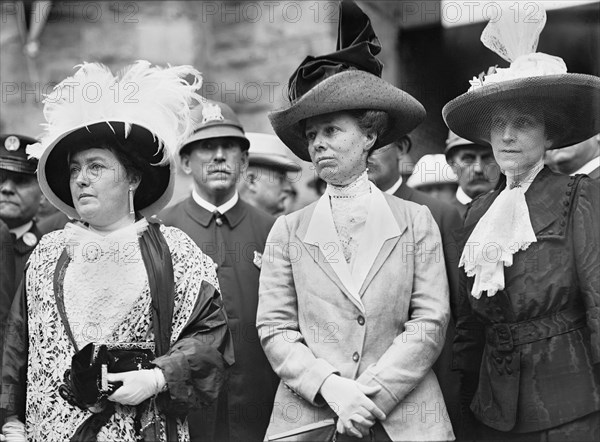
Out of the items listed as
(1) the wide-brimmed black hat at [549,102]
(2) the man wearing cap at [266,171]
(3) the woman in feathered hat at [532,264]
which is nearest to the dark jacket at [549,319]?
(3) the woman in feathered hat at [532,264]

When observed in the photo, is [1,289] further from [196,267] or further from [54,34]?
[54,34]

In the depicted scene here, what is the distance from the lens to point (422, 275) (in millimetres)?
4020

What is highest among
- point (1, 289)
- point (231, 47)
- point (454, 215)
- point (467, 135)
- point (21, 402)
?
point (231, 47)

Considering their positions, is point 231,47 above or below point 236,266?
above

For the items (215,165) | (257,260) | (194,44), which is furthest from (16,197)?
(194,44)

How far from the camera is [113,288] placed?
405cm

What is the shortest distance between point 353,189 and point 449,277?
92 centimetres

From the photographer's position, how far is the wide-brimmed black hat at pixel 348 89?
13.5 ft

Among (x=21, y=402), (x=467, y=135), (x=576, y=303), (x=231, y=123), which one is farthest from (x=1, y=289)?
(x=576, y=303)

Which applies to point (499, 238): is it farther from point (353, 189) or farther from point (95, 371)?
point (95, 371)

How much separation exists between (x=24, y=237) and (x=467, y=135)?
2863mm

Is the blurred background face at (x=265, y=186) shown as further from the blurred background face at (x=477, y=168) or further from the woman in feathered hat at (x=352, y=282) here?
the woman in feathered hat at (x=352, y=282)

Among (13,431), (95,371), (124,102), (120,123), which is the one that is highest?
(124,102)

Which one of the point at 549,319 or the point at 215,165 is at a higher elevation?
the point at 215,165
